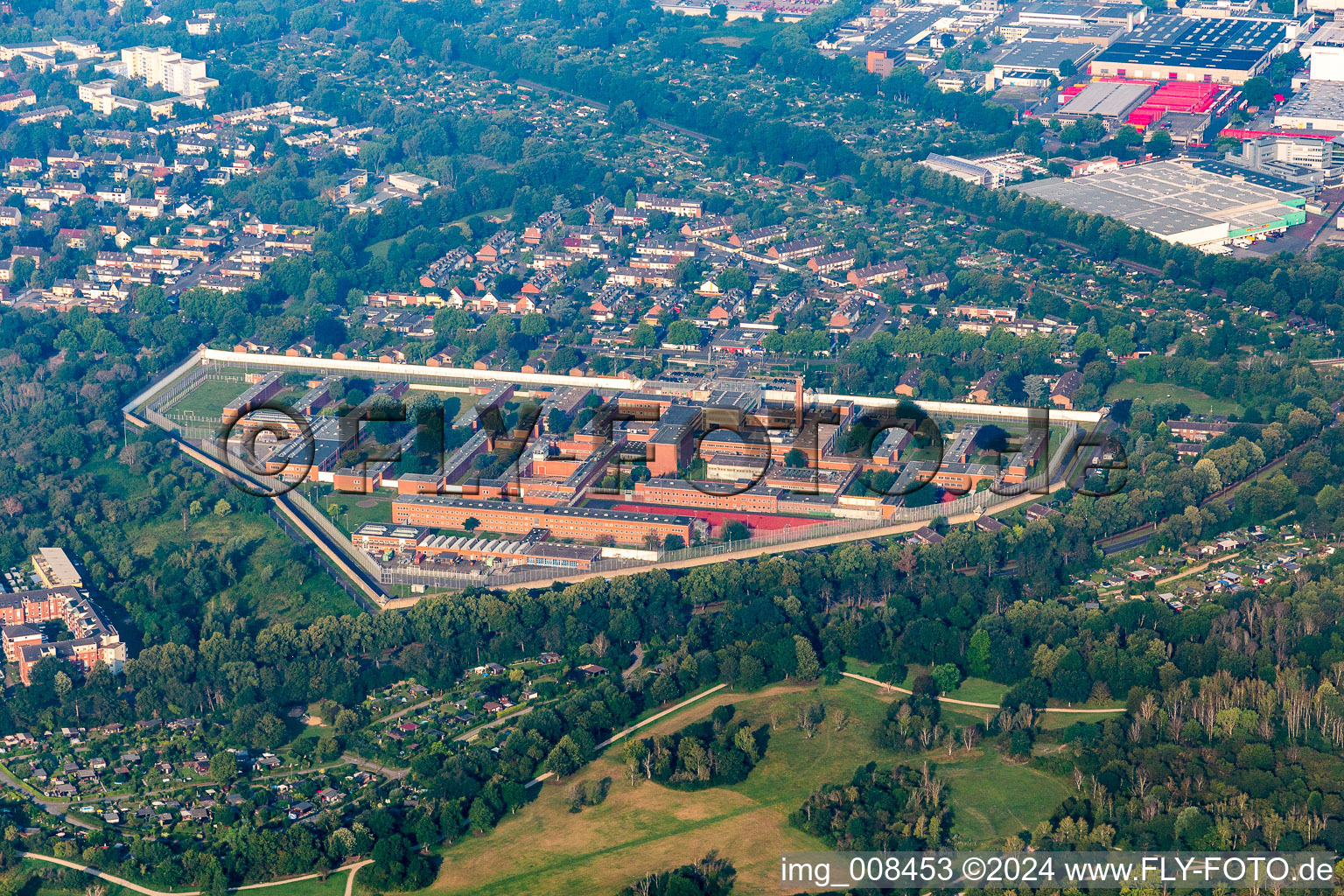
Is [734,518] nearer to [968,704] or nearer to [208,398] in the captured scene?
[968,704]

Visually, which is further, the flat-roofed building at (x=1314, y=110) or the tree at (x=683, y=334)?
the flat-roofed building at (x=1314, y=110)

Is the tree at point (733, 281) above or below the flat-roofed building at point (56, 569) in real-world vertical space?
above

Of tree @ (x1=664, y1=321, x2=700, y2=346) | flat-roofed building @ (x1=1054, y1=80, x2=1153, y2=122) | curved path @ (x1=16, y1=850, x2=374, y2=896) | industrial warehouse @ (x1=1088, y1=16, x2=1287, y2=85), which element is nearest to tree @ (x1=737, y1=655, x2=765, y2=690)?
curved path @ (x1=16, y1=850, x2=374, y2=896)

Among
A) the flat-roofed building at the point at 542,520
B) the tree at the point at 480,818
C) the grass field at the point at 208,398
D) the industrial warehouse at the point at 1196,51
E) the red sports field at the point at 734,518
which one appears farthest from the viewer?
the industrial warehouse at the point at 1196,51

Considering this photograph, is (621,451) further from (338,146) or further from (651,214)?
(338,146)

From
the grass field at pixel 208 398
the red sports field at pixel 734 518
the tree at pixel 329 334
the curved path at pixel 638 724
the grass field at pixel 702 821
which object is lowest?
the grass field at pixel 702 821

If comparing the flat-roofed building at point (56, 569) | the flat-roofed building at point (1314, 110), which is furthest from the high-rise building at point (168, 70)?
the flat-roofed building at point (1314, 110)

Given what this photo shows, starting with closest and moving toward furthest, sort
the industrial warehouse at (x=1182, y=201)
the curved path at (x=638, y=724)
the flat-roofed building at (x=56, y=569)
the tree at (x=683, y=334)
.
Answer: the curved path at (x=638, y=724) < the flat-roofed building at (x=56, y=569) < the tree at (x=683, y=334) < the industrial warehouse at (x=1182, y=201)

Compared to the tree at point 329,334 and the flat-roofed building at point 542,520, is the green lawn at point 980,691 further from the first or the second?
the tree at point 329,334
